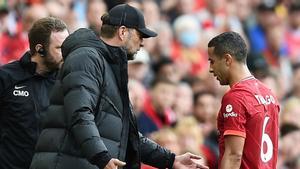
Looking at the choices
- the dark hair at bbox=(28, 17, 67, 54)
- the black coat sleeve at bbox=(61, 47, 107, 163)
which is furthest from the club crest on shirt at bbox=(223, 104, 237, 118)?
the dark hair at bbox=(28, 17, 67, 54)

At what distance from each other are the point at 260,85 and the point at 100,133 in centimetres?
136

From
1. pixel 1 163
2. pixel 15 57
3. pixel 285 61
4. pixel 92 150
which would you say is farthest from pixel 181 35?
pixel 92 150

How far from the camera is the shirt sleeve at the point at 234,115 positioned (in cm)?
841

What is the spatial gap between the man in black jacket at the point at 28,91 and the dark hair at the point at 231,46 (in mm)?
1328

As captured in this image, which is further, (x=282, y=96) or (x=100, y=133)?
(x=282, y=96)

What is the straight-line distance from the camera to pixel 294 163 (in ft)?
44.6

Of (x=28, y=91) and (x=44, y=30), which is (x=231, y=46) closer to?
(x=44, y=30)

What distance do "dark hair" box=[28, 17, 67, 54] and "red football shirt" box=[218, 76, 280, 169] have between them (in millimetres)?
1564

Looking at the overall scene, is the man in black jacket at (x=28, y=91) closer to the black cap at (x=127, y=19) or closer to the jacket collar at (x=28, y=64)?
the jacket collar at (x=28, y=64)

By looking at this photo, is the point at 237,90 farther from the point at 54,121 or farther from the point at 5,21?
the point at 5,21

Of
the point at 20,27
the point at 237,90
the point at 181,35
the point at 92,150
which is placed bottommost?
the point at 92,150

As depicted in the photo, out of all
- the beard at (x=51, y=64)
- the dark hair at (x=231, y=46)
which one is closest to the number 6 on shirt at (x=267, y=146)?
the dark hair at (x=231, y=46)

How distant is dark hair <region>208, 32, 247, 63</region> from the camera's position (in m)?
8.65

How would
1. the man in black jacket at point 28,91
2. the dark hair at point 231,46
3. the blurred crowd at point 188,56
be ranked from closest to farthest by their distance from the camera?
1. the dark hair at point 231,46
2. the man in black jacket at point 28,91
3. the blurred crowd at point 188,56
